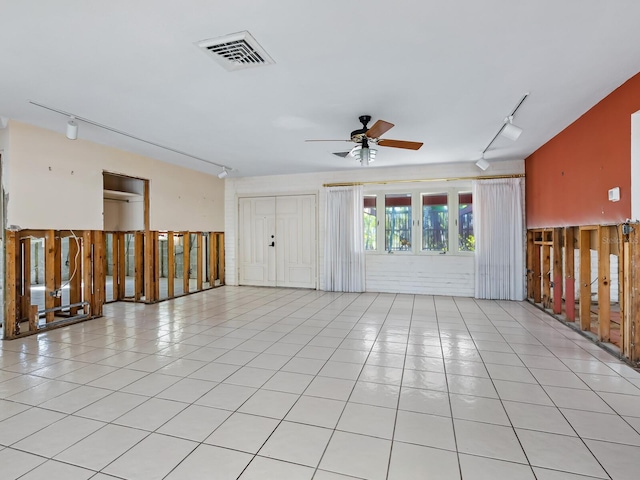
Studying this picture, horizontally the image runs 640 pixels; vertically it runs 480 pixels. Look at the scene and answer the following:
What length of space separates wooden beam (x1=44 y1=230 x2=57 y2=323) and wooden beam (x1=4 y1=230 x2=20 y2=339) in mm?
439

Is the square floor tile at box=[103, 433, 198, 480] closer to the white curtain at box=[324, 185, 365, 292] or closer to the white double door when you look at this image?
the white curtain at box=[324, 185, 365, 292]

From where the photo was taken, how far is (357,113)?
13.0 ft

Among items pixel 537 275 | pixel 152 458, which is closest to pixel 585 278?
pixel 537 275

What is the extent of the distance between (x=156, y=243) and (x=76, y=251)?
1.47 metres

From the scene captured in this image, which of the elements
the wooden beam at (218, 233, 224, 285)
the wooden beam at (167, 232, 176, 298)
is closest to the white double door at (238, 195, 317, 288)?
the wooden beam at (218, 233, 224, 285)

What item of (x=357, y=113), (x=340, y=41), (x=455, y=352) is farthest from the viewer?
(x=357, y=113)

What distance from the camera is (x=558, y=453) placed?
1.90 metres

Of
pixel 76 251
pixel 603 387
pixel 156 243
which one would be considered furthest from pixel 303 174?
pixel 603 387

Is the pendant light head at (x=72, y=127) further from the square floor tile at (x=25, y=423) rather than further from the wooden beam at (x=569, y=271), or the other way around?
the wooden beam at (x=569, y=271)

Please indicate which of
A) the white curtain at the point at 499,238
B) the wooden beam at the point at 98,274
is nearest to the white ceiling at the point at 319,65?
the wooden beam at the point at 98,274

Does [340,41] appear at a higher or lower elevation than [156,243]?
higher

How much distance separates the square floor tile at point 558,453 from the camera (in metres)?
1.78

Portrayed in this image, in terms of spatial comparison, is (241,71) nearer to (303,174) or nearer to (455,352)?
(455,352)

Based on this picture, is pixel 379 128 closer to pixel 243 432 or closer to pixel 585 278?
pixel 243 432
